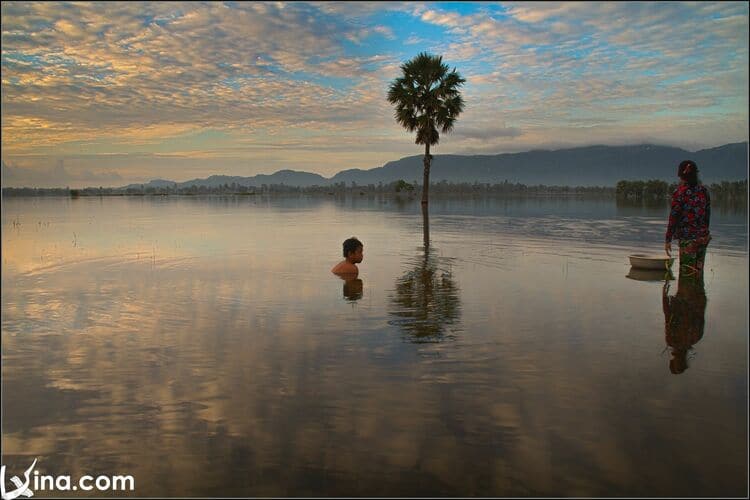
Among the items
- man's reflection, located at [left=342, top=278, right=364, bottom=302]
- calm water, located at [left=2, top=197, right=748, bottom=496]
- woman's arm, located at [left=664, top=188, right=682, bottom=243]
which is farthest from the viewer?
woman's arm, located at [left=664, top=188, right=682, bottom=243]

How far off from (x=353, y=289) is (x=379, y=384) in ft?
18.3

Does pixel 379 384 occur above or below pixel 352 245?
below

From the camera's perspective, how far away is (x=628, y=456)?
171 inches

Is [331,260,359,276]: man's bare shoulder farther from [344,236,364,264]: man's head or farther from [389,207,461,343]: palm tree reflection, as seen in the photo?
[389,207,461,343]: palm tree reflection

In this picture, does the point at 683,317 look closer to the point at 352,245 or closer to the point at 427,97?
the point at 352,245

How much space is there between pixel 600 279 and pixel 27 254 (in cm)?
1751

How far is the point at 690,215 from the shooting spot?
429 inches

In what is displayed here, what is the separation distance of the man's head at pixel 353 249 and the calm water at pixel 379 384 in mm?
840

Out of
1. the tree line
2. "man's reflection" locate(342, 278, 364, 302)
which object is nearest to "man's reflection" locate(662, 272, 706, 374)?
"man's reflection" locate(342, 278, 364, 302)

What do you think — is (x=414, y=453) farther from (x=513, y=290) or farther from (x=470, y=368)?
(x=513, y=290)

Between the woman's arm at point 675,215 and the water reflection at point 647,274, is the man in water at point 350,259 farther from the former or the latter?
the woman's arm at point 675,215

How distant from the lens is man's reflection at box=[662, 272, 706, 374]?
707cm

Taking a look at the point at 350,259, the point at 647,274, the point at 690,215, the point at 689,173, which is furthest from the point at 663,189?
the point at 350,259

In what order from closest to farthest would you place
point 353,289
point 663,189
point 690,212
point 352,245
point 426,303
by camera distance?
point 426,303 → point 690,212 → point 353,289 → point 352,245 → point 663,189
